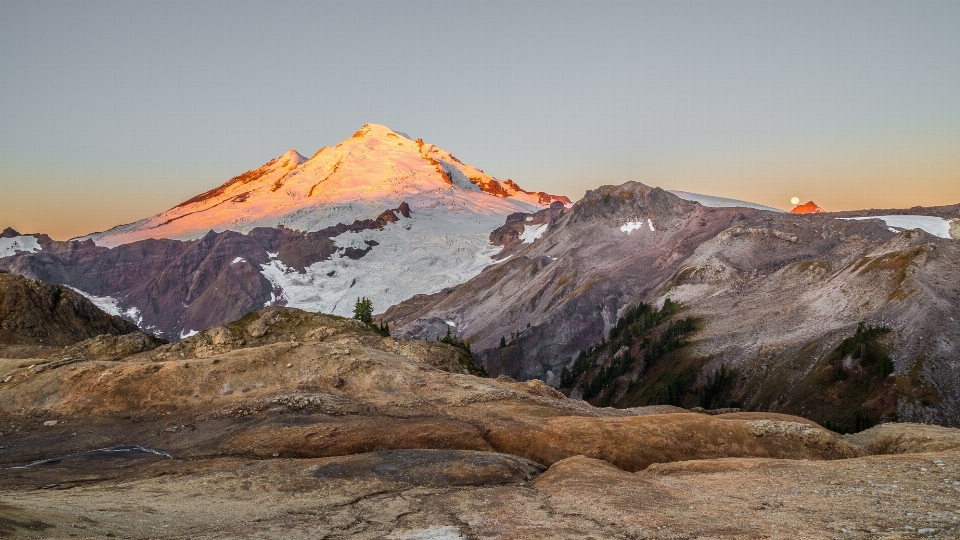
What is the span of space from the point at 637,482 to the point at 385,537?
45.4 ft

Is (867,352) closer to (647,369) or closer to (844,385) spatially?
(844,385)

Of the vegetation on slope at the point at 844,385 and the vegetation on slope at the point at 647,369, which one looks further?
the vegetation on slope at the point at 647,369

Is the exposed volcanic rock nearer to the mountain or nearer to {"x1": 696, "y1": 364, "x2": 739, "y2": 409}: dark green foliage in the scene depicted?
the mountain

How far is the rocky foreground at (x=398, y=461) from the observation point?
23.8 metres

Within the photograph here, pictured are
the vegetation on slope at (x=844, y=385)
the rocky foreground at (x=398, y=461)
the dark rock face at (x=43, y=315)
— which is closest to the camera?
the rocky foreground at (x=398, y=461)

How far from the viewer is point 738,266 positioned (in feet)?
621

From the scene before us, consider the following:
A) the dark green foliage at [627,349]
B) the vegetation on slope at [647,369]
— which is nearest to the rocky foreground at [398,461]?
the vegetation on slope at [647,369]

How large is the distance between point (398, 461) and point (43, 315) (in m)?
63.9

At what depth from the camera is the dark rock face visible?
74400mm

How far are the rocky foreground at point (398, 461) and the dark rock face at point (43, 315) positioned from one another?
16.2 metres

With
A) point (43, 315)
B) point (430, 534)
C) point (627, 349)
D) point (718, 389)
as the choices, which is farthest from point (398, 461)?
point (627, 349)

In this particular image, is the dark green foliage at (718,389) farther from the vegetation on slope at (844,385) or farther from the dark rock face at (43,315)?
the dark rock face at (43,315)

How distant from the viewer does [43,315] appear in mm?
78188

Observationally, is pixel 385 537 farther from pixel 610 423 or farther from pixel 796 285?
pixel 796 285
